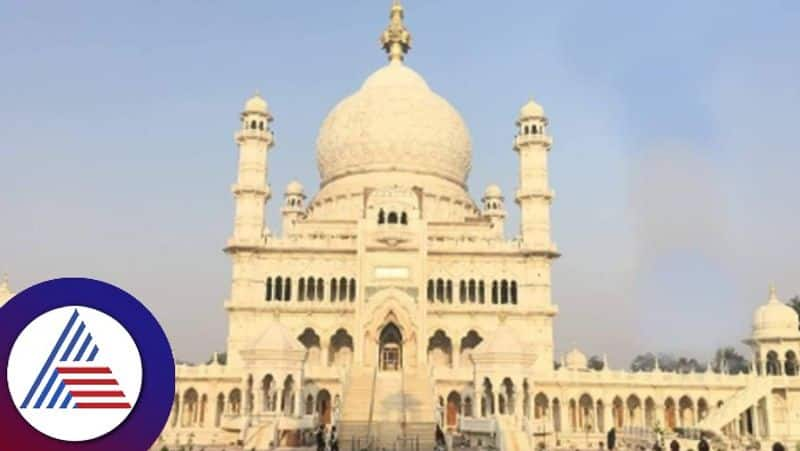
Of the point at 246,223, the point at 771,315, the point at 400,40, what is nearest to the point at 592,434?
the point at 771,315

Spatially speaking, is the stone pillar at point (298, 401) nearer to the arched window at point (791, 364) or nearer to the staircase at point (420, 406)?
the staircase at point (420, 406)

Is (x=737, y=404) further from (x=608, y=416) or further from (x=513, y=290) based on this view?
(x=513, y=290)

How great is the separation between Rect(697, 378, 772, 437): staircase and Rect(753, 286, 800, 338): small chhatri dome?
15.3 ft

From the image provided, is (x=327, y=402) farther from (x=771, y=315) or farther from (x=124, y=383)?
(x=124, y=383)

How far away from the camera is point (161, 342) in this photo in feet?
26.9

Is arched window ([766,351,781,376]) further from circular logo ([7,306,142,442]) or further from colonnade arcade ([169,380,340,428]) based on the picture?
circular logo ([7,306,142,442])

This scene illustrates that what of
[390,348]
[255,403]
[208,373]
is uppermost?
[390,348]

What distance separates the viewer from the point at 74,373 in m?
8.05

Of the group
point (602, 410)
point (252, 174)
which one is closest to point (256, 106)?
point (252, 174)

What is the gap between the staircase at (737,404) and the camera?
1391 inches

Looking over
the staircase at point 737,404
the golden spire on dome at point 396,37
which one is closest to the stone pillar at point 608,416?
the staircase at point 737,404

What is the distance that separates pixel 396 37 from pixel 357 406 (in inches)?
1203

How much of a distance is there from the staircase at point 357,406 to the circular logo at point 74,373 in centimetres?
2132

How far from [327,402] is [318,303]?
210 inches
